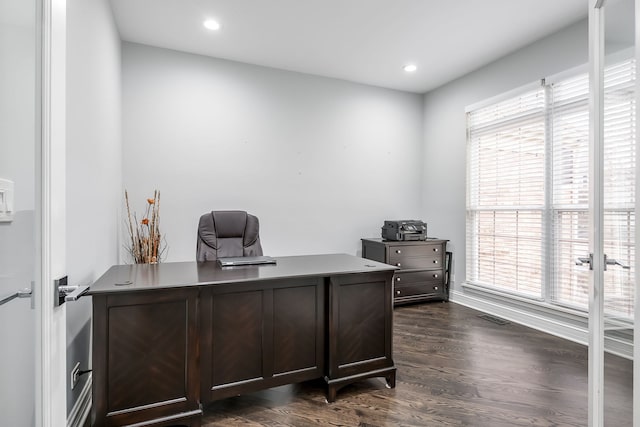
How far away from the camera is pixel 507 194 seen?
3785 mm

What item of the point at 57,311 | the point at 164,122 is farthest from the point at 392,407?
the point at 164,122

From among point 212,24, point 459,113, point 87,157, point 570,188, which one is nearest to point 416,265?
point 570,188

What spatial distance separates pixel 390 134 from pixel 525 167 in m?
1.81

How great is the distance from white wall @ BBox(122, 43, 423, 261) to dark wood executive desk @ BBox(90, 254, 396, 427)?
1.63 meters

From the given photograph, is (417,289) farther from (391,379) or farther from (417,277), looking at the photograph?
(391,379)

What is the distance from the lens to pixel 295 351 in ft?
6.72

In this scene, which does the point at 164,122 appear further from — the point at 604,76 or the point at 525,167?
the point at 525,167

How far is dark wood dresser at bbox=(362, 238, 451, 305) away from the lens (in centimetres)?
411

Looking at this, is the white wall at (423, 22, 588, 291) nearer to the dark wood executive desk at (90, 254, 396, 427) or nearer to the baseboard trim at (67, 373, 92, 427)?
the dark wood executive desk at (90, 254, 396, 427)

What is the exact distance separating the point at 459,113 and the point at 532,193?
1.44 m

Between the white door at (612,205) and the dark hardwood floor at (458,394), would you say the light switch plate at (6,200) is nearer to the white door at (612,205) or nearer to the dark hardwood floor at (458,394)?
the dark hardwood floor at (458,394)

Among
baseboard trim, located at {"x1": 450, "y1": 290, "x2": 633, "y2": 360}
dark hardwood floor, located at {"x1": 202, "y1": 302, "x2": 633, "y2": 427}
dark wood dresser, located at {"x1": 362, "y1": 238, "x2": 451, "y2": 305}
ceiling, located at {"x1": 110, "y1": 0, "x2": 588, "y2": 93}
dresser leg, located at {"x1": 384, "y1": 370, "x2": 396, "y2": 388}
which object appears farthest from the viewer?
dark wood dresser, located at {"x1": 362, "y1": 238, "x2": 451, "y2": 305}

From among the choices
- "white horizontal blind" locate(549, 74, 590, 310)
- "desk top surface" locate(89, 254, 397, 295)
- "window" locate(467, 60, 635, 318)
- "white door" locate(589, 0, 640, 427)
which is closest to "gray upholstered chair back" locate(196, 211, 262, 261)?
"desk top surface" locate(89, 254, 397, 295)

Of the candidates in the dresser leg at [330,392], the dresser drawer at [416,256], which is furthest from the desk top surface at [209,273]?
the dresser drawer at [416,256]
